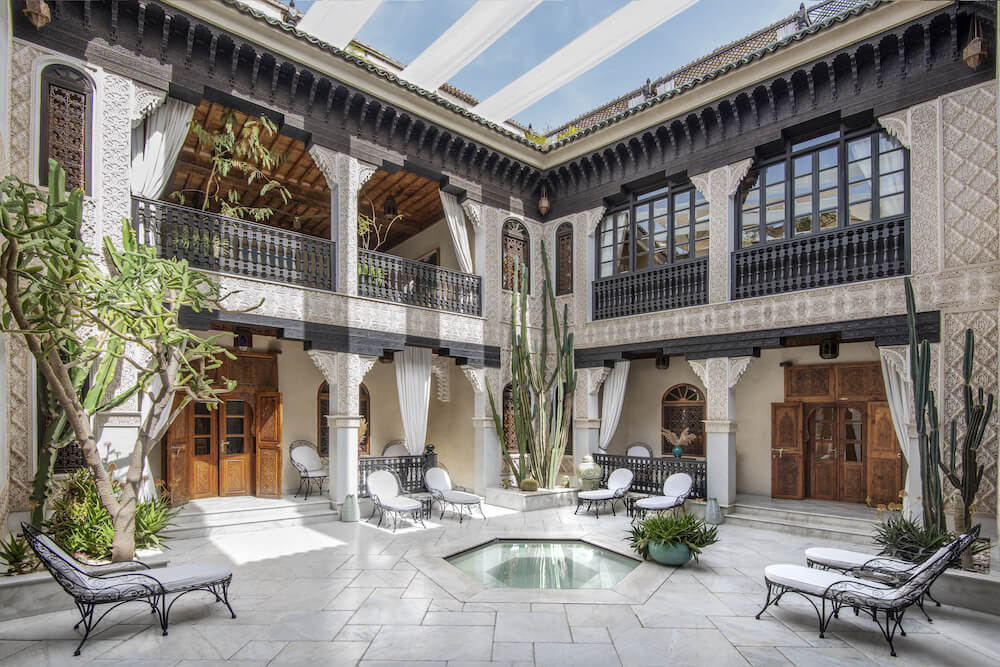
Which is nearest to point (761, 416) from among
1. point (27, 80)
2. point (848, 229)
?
point (848, 229)

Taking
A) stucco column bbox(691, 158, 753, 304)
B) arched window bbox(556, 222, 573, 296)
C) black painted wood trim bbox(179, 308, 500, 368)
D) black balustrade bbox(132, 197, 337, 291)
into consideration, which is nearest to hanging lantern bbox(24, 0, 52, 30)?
black balustrade bbox(132, 197, 337, 291)

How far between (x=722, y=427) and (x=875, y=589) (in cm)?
486

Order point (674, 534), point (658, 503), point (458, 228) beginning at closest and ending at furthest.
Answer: point (674, 534) < point (658, 503) < point (458, 228)

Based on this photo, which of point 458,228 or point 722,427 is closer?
point 722,427

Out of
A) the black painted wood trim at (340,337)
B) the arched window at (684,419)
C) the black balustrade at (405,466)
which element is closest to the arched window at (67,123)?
the black painted wood trim at (340,337)

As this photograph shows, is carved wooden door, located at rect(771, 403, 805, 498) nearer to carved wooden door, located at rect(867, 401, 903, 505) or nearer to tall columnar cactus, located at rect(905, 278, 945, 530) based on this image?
carved wooden door, located at rect(867, 401, 903, 505)

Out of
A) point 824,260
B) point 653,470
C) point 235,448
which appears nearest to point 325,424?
point 235,448

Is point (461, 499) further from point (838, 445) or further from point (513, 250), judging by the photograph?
point (838, 445)

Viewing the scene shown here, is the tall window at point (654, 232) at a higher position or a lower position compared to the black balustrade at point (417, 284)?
higher

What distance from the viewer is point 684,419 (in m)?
11.8

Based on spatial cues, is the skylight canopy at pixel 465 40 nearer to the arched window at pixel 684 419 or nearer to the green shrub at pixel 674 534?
the green shrub at pixel 674 534

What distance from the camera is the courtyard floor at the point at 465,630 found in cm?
421

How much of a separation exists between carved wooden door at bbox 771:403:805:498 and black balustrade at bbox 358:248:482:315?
19.9ft

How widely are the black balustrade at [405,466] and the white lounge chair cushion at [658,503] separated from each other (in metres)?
3.95
